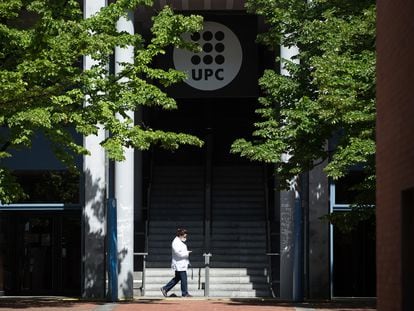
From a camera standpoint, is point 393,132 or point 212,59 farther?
point 212,59

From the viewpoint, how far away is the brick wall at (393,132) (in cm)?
1077

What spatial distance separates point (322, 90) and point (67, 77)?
14.9 ft

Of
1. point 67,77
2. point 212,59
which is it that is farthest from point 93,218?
point 67,77

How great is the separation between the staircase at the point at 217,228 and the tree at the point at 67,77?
22.2ft

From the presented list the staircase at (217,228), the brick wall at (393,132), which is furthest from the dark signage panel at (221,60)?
the brick wall at (393,132)

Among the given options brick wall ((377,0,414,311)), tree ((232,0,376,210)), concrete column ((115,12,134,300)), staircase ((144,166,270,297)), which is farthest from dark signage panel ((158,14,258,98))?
brick wall ((377,0,414,311))

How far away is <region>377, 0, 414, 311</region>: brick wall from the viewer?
10.8 m

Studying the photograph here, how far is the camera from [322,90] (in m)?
17.8

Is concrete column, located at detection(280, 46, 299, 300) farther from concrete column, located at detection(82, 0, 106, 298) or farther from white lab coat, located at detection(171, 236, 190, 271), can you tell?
concrete column, located at detection(82, 0, 106, 298)

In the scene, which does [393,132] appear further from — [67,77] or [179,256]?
[179,256]

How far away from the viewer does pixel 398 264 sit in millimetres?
11164

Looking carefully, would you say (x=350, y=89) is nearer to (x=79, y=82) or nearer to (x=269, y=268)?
(x=79, y=82)

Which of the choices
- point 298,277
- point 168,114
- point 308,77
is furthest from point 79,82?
point 168,114

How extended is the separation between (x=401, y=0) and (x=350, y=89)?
612 centimetres
